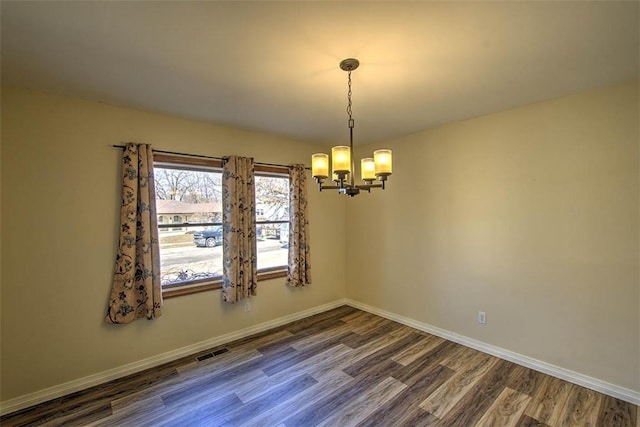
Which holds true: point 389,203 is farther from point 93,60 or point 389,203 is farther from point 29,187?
point 29,187

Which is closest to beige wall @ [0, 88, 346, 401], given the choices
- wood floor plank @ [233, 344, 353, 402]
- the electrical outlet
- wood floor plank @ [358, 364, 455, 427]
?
wood floor plank @ [233, 344, 353, 402]

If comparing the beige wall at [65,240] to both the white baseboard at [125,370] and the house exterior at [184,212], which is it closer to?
the white baseboard at [125,370]

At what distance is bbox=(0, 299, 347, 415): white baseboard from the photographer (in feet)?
7.48

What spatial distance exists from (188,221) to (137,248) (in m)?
0.60

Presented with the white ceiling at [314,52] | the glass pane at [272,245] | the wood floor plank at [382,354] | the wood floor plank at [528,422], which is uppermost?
the white ceiling at [314,52]

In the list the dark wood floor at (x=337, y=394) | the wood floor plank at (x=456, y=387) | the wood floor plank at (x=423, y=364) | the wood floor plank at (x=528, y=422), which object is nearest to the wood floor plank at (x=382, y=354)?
the dark wood floor at (x=337, y=394)

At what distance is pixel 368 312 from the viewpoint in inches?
169

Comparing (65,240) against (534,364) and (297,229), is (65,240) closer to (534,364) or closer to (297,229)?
(297,229)

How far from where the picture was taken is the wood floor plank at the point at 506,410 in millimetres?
2082

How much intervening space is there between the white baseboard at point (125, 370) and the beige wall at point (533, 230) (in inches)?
74.8

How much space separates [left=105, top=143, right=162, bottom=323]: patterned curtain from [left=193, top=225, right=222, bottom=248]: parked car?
20.1 inches

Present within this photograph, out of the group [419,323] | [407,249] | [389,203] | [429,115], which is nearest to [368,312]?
[419,323]

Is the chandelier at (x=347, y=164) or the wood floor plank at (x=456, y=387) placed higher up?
the chandelier at (x=347, y=164)

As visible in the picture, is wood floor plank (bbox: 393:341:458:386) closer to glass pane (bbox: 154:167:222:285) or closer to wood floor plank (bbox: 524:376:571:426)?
wood floor plank (bbox: 524:376:571:426)
